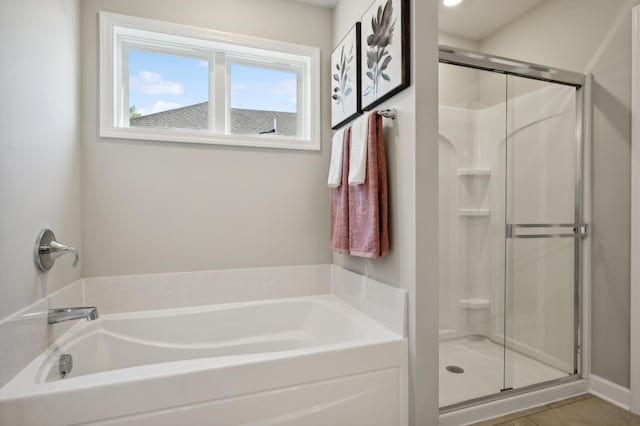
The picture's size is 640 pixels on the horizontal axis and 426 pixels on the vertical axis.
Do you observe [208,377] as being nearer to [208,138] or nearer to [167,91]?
[208,138]

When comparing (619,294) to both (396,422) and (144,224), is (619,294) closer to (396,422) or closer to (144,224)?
(396,422)

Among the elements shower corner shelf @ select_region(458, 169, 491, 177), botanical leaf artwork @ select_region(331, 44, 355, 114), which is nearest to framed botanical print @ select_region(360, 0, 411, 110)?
botanical leaf artwork @ select_region(331, 44, 355, 114)

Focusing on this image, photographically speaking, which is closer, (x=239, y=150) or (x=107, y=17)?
(x=107, y=17)

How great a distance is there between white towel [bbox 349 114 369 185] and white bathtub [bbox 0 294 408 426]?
781mm

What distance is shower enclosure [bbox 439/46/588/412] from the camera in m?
2.13

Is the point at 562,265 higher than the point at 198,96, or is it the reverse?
the point at 198,96

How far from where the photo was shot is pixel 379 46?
5.75 feet

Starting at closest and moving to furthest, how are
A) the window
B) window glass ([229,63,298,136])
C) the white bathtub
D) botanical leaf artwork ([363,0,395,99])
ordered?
the white bathtub, botanical leaf artwork ([363,0,395,99]), the window, window glass ([229,63,298,136])

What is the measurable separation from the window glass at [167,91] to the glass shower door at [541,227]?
203 cm

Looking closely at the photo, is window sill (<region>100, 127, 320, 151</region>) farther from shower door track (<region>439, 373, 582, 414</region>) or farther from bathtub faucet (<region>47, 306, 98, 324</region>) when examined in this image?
shower door track (<region>439, 373, 582, 414</region>)

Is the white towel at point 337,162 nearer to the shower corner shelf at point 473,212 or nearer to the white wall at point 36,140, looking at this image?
the shower corner shelf at point 473,212

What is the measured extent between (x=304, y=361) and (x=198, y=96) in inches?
73.2

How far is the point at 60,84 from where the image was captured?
1.64m

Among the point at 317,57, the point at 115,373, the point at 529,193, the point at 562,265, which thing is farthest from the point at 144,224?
the point at 562,265
